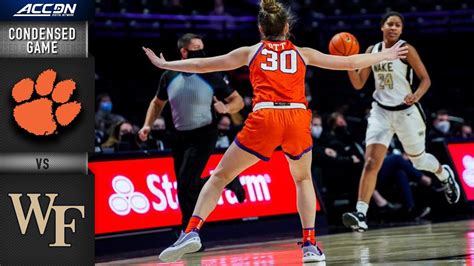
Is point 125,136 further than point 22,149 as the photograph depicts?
Yes

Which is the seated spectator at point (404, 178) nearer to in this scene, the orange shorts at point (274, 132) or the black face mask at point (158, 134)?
the black face mask at point (158, 134)

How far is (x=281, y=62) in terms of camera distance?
7445 mm

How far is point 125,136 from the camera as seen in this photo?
12930 mm

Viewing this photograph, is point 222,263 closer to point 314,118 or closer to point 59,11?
point 59,11

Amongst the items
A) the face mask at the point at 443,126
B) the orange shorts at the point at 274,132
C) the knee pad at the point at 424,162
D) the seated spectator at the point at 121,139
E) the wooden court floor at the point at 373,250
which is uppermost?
the face mask at the point at 443,126

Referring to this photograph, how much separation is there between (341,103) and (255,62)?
11.8 meters

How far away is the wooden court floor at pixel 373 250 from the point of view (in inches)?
292

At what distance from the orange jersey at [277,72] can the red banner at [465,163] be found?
291 inches

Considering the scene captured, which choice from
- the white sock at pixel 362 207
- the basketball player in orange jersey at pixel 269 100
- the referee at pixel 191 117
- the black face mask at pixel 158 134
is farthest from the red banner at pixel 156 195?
the basketball player in orange jersey at pixel 269 100

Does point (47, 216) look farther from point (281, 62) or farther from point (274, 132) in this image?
point (281, 62)

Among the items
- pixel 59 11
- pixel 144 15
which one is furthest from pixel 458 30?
pixel 59 11

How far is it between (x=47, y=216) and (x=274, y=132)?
1773 mm

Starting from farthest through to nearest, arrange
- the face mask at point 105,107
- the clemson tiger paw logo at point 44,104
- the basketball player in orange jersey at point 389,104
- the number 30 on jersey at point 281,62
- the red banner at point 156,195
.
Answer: the face mask at point 105,107 → the red banner at point 156,195 → the basketball player in orange jersey at point 389,104 → the number 30 on jersey at point 281,62 → the clemson tiger paw logo at point 44,104

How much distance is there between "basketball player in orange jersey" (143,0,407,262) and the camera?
739 cm
